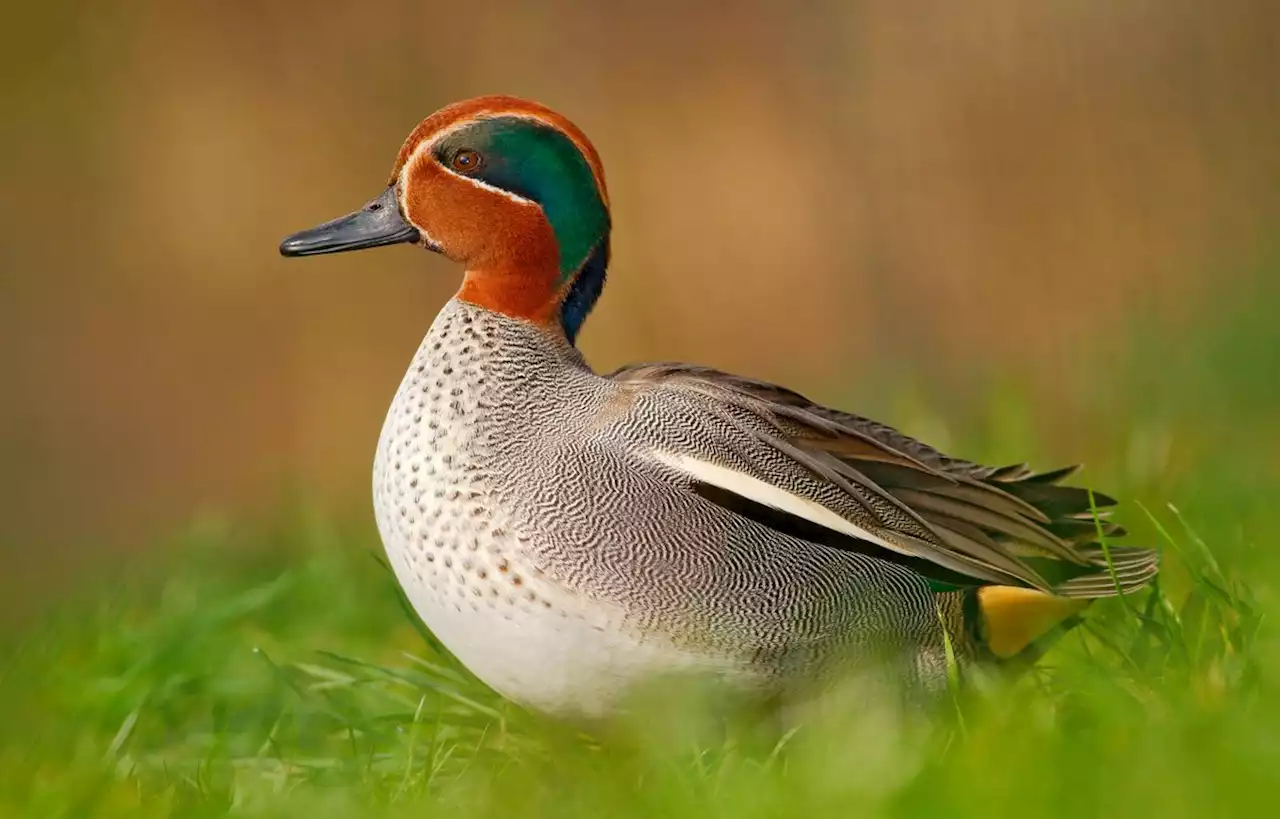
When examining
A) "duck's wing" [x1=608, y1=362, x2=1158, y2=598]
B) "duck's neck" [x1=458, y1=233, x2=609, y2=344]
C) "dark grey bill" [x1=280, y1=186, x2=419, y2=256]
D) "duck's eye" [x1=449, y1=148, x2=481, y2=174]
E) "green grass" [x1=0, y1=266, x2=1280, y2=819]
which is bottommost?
"green grass" [x1=0, y1=266, x2=1280, y2=819]

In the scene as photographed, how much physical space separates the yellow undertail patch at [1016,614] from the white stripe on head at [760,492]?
10.6 inches

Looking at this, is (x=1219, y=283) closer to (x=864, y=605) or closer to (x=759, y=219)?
(x=759, y=219)

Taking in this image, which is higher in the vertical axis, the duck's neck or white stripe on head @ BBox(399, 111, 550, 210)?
white stripe on head @ BBox(399, 111, 550, 210)

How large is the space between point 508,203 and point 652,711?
103cm

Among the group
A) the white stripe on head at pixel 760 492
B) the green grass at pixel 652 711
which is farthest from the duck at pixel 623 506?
the green grass at pixel 652 711

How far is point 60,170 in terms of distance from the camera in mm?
7957

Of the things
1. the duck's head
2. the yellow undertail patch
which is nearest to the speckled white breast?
the duck's head

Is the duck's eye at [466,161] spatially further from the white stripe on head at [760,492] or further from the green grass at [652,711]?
the green grass at [652,711]

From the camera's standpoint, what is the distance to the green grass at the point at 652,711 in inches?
90.5

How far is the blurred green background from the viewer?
2.76 meters

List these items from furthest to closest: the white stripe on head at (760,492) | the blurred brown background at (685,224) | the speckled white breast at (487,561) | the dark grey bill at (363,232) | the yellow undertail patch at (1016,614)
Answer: the blurred brown background at (685,224), the dark grey bill at (363,232), the yellow undertail patch at (1016,614), the white stripe on head at (760,492), the speckled white breast at (487,561)

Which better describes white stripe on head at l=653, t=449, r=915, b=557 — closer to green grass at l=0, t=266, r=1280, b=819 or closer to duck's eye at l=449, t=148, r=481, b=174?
green grass at l=0, t=266, r=1280, b=819

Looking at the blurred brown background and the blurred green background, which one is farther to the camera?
the blurred brown background

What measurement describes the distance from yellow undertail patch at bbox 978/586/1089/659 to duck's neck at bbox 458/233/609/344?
97 centimetres
